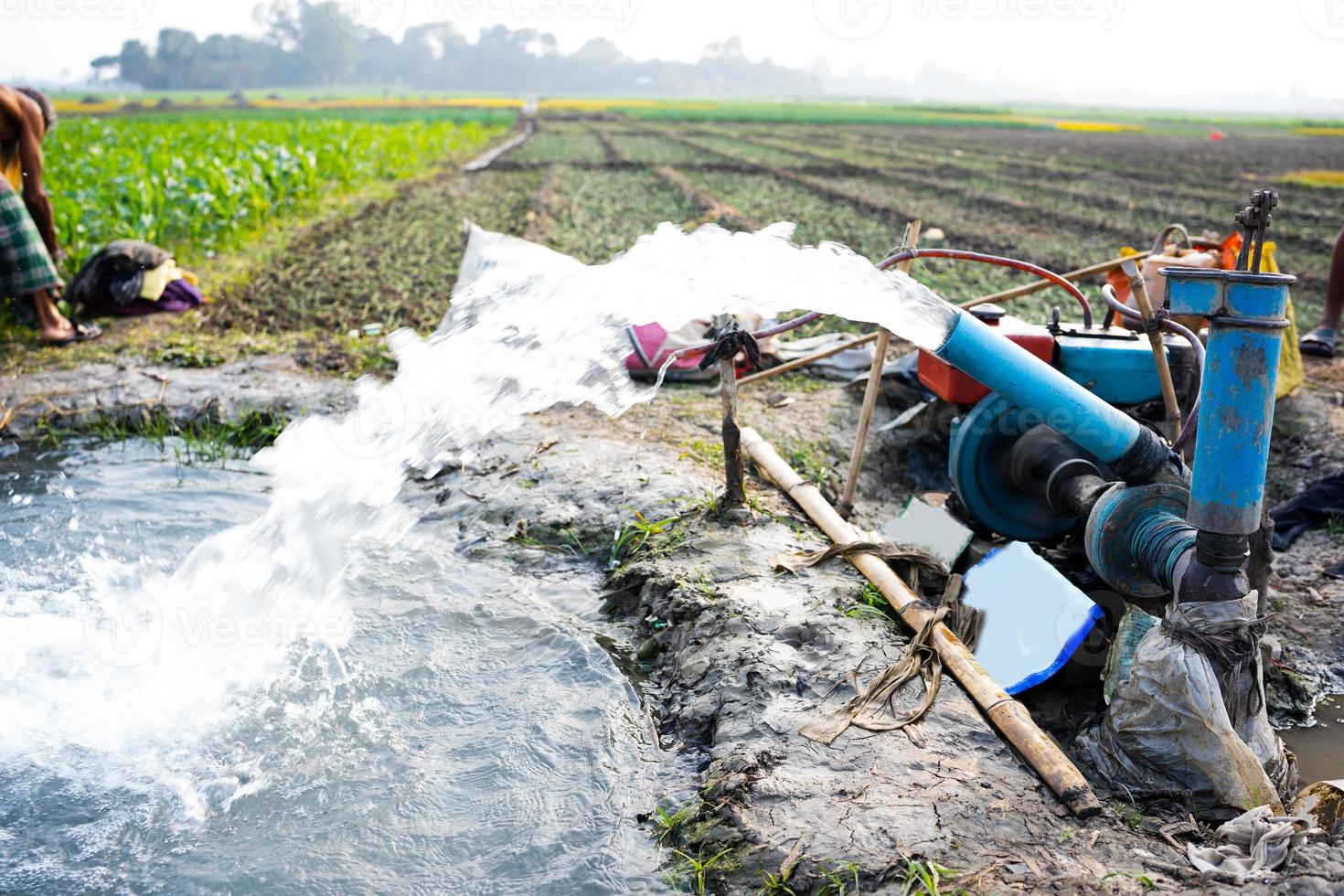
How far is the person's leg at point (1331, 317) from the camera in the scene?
5.63 metres

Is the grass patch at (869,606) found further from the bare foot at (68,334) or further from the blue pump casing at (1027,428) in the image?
the bare foot at (68,334)

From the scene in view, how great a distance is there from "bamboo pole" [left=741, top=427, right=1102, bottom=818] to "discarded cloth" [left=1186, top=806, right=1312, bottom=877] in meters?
0.22

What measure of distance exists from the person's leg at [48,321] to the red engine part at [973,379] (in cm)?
504

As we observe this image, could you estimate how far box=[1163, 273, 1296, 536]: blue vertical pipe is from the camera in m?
2.07

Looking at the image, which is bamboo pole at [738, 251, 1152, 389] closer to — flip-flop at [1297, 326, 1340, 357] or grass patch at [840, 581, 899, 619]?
grass patch at [840, 581, 899, 619]

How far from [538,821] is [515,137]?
2760 centimetres

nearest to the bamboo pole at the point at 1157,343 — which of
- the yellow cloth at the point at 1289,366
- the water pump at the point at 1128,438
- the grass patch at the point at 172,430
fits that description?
the water pump at the point at 1128,438

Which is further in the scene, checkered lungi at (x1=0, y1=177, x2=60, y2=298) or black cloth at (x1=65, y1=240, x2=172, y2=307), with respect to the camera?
→ black cloth at (x1=65, y1=240, x2=172, y2=307)

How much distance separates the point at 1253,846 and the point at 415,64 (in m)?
134

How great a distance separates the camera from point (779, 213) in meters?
13.0

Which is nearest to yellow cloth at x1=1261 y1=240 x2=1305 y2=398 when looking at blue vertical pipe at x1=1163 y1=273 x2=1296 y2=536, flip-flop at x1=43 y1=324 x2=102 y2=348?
blue vertical pipe at x1=1163 y1=273 x2=1296 y2=536

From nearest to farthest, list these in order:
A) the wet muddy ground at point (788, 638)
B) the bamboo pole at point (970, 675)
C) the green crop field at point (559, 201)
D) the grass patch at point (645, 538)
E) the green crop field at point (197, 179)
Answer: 1. the wet muddy ground at point (788, 638)
2. the bamboo pole at point (970, 675)
3. the grass patch at point (645, 538)
4. the green crop field at point (559, 201)
5. the green crop field at point (197, 179)

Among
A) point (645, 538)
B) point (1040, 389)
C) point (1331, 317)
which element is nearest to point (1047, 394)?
point (1040, 389)

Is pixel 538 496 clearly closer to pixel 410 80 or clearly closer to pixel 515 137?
pixel 515 137
